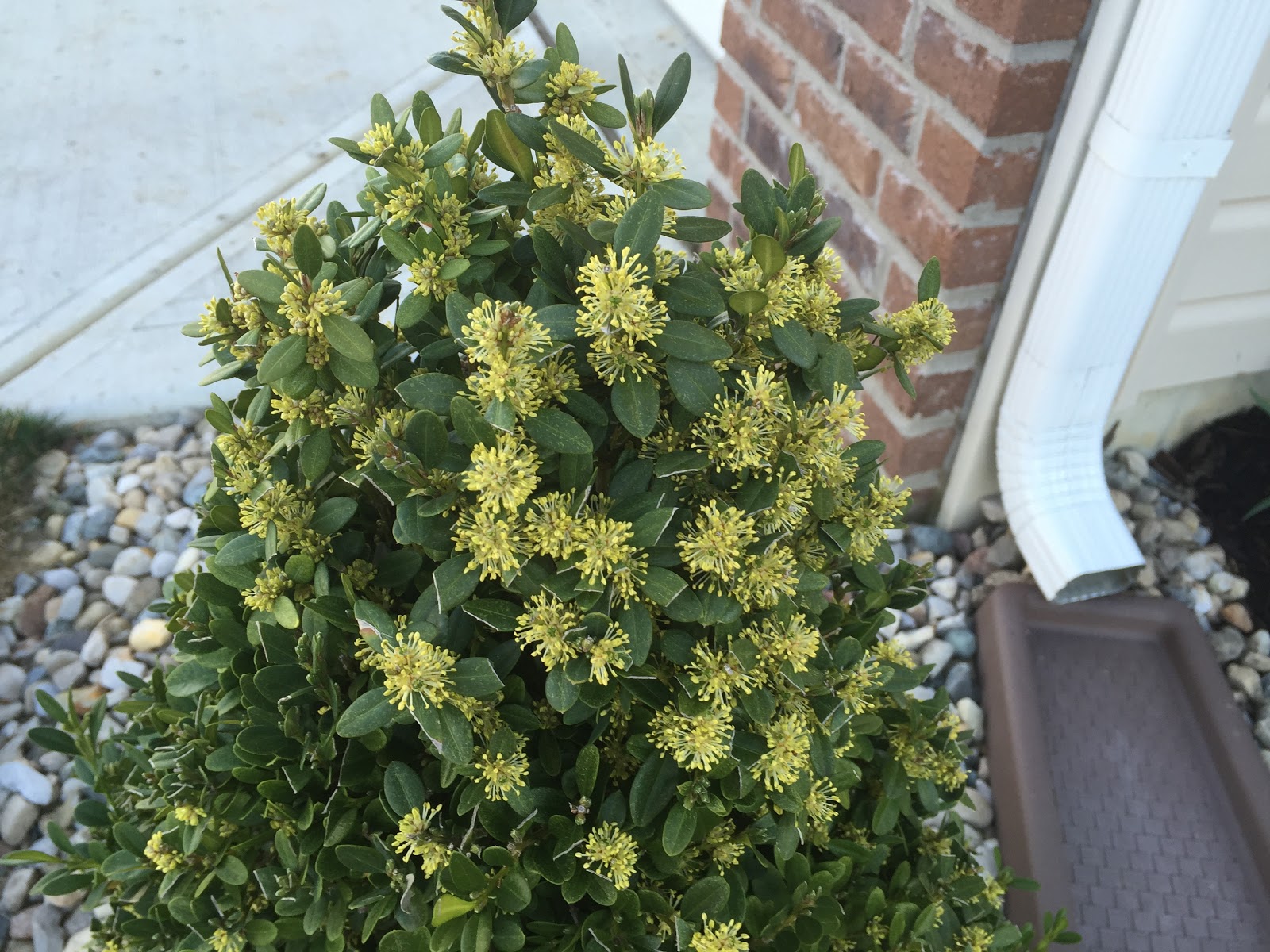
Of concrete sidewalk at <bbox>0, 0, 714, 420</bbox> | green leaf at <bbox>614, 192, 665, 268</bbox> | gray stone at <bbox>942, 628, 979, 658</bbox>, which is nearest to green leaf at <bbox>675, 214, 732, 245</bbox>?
green leaf at <bbox>614, 192, 665, 268</bbox>

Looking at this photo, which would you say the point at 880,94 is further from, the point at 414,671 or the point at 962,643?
the point at 414,671

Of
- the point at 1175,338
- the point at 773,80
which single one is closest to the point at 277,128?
the point at 773,80

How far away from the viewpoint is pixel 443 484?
775 mm

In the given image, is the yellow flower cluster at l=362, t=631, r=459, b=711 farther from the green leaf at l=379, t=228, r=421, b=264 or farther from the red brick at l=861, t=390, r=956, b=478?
the red brick at l=861, t=390, r=956, b=478

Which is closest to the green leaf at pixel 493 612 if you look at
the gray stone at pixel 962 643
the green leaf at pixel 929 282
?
the green leaf at pixel 929 282

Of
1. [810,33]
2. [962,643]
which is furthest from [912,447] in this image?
[810,33]

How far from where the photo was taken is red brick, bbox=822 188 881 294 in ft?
6.25

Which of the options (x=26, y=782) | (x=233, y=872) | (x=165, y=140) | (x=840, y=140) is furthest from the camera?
(x=165, y=140)

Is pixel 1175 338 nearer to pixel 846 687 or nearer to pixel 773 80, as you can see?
pixel 773 80

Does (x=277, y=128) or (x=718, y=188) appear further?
(x=277, y=128)

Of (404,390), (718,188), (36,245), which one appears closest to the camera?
(404,390)

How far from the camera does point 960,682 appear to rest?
1.80 m

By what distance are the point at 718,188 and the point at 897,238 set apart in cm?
70

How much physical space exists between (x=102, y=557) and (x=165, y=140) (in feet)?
5.29
